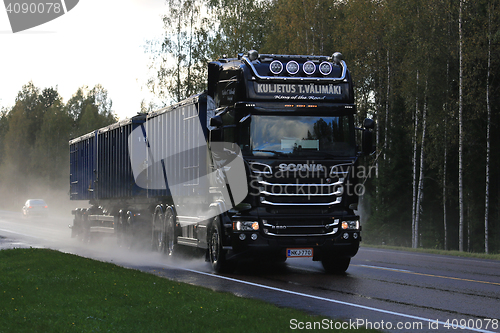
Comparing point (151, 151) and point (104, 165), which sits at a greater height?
point (151, 151)

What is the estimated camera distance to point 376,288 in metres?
11.5

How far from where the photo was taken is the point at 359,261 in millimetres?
17344

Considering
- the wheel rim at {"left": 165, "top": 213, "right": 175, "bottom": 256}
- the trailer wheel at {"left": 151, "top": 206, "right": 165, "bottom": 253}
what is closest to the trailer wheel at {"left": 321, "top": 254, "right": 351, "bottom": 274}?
the wheel rim at {"left": 165, "top": 213, "right": 175, "bottom": 256}

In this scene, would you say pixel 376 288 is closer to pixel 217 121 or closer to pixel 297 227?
pixel 297 227

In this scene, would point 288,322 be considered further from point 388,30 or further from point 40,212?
point 40,212

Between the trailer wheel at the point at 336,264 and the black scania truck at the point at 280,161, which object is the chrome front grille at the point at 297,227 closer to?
the black scania truck at the point at 280,161

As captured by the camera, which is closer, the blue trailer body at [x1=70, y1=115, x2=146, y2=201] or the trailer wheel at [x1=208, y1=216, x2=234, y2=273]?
A: the trailer wheel at [x1=208, y1=216, x2=234, y2=273]

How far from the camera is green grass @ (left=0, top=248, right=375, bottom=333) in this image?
7.59 metres

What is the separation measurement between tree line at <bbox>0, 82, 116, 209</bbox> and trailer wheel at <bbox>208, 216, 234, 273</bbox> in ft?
245

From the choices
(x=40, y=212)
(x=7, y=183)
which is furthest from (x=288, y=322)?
(x=7, y=183)

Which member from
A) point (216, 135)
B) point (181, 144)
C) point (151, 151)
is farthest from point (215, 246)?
point (151, 151)

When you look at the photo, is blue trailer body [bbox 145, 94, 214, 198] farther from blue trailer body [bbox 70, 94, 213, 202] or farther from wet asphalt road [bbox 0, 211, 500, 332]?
wet asphalt road [bbox 0, 211, 500, 332]

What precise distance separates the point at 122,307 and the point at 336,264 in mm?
6649

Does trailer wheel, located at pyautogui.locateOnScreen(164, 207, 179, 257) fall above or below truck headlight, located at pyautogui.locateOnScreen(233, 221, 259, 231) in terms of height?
below
